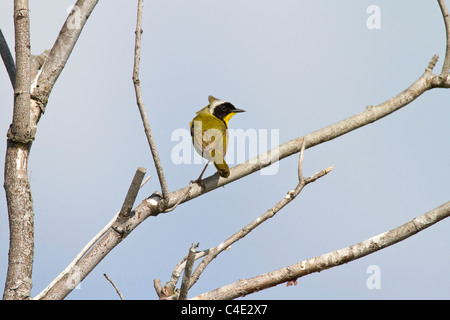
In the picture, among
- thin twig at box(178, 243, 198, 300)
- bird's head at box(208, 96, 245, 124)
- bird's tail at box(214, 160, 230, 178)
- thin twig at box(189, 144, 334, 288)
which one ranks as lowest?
thin twig at box(178, 243, 198, 300)

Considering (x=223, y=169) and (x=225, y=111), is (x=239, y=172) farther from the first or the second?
(x=225, y=111)

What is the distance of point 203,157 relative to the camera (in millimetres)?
6734

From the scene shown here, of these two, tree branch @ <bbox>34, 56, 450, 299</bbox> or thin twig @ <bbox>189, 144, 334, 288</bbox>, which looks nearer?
thin twig @ <bbox>189, 144, 334, 288</bbox>

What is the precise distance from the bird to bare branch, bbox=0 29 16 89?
1.92 metres

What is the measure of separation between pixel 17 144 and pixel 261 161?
2118 millimetres

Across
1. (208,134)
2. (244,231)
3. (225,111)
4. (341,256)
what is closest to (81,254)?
(244,231)

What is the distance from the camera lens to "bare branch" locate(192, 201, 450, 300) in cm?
422

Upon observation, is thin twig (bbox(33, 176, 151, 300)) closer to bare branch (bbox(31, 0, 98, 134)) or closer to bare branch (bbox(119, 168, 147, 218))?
bare branch (bbox(119, 168, 147, 218))

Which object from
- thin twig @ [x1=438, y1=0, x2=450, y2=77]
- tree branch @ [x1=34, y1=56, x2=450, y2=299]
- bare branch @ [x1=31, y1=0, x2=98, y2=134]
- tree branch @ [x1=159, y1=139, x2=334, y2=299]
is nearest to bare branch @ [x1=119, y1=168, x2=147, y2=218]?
tree branch @ [x1=34, y1=56, x2=450, y2=299]

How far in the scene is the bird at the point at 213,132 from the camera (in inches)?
228

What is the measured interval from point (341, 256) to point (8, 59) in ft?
11.0

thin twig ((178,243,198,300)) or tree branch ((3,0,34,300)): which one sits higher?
tree branch ((3,0,34,300))

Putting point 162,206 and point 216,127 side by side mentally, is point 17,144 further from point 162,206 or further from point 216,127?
point 216,127

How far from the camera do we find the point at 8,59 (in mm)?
5309
